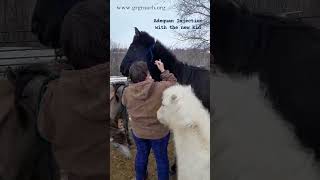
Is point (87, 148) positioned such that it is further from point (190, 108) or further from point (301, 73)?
point (301, 73)

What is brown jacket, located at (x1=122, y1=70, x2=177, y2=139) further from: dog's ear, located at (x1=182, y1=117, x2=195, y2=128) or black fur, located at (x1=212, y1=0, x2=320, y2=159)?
black fur, located at (x1=212, y1=0, x2=320, y2=159)

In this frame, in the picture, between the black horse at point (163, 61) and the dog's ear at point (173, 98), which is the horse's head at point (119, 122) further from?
the dog's ear at point (173, 98)

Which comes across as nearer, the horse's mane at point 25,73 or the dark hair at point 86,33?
the dark hair at point 86,33

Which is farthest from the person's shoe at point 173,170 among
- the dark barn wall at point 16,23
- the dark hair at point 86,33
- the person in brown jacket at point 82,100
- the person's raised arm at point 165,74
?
the dark barn wall at point 16,23

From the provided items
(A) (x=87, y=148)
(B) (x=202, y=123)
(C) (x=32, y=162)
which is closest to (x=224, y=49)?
(B) (x=202, y=123)

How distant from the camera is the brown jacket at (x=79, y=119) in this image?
376cm

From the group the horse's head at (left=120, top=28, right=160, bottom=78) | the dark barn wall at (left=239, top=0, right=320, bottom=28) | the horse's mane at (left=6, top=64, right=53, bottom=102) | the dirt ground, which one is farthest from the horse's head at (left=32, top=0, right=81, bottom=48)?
the dark barn wall at (left=239, top=0, right=320, bottom=28)

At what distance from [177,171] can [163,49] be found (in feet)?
2.58

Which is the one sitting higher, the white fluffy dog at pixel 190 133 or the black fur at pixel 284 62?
the black fur at pixel 284 62

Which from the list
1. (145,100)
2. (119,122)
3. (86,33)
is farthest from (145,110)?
(86,33)

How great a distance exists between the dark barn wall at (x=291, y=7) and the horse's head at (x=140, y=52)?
2.28ft

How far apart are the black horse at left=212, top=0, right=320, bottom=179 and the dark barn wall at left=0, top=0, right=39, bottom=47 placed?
4.01ft

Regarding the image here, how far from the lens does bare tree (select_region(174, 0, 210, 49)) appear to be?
3.70 m

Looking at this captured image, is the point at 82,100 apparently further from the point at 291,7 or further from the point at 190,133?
the point at 291,7
